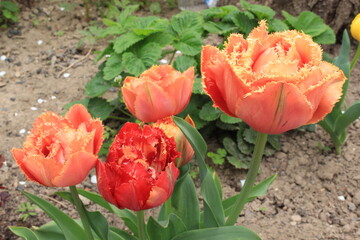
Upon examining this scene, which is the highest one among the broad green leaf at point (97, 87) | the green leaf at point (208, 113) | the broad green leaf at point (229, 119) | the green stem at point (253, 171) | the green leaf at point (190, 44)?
the green stem at point (253, 171)

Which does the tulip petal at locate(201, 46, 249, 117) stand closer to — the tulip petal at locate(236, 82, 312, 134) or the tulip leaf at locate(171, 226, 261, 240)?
the tulip petal at locate(236, 82, 312, 134)

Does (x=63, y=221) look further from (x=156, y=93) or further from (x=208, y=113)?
(x=208, y=113)

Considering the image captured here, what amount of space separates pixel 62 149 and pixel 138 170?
0.50 ft

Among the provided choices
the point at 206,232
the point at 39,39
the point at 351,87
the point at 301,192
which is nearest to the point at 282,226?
the point at 301,192

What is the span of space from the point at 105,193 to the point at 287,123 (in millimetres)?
383

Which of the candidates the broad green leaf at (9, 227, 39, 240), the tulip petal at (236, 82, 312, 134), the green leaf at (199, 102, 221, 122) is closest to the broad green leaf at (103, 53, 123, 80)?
the green leaf at (199, 102, 221, 122)

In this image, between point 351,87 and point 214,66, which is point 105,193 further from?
Answer: point 351,87

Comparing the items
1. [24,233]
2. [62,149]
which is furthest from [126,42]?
[62,149]

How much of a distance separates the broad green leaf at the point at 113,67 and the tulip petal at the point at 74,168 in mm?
1418

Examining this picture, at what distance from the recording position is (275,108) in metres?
0.92

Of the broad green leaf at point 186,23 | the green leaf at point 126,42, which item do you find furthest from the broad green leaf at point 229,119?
the green leaf at point 126,42

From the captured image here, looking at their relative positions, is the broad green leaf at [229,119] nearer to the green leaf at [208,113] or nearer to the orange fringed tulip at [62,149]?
the green leaf at [208,113]

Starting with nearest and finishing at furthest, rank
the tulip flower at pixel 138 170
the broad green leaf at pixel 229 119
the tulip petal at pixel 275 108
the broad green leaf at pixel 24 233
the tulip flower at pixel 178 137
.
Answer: the tulip petal at pixel 275 108, the tulip flower at pixel 138 170, the tulip flower at pixel 178 137, the broad green leaf at pixel 24 233, the broad green leaf at pixel 229 119

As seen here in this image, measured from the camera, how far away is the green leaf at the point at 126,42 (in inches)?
93.7
